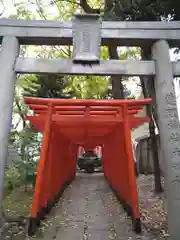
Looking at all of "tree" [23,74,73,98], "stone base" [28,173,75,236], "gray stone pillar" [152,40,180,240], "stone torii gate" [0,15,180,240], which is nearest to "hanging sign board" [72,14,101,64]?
"stone torii gate" [0,15,180,240]

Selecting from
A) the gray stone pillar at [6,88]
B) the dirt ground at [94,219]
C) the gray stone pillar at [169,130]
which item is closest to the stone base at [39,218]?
the dirt ground at [94,219]

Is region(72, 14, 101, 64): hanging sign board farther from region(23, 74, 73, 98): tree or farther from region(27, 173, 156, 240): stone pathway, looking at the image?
region(23, 74, 73, 98): tree

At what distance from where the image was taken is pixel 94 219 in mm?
6852

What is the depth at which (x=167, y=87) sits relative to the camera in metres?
4.04

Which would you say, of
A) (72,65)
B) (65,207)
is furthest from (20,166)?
(72,65)

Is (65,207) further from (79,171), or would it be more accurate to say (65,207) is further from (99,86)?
(79,171)

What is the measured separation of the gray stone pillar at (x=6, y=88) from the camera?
390cm

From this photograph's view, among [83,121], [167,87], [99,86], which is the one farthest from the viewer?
[99,86]

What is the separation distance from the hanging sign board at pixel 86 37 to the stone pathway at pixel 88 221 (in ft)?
11.8

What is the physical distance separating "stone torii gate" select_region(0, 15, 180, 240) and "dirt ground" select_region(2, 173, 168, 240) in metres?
2.57

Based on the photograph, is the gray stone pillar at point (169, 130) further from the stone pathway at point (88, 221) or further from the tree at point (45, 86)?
the tree at point (45, 86)

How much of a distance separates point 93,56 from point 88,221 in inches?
170

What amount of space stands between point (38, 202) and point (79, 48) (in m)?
3.49

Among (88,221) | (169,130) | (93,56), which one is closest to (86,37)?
(93,56)
